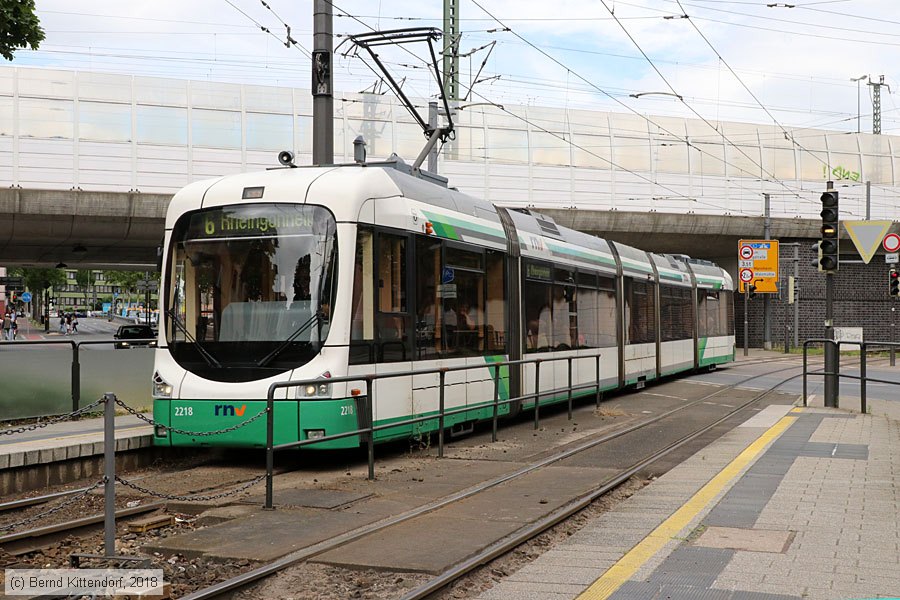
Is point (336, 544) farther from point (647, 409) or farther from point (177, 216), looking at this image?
point (647, 409)

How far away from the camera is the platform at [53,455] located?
387 inches

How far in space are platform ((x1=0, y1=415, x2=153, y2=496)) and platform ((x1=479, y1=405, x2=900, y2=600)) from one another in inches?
217

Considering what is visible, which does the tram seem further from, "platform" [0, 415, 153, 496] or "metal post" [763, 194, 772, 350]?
"metal post" [763, 194, 772, 350]

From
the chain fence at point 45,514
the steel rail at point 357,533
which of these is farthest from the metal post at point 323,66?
the chain fence at point 45,514

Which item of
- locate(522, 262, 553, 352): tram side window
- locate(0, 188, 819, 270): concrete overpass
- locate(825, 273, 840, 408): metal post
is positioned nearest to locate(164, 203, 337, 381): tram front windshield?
locate(522, 262, 553, 352): tram side window

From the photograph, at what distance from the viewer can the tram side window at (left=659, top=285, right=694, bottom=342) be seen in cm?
2359

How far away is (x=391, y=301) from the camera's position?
11109 millimetres

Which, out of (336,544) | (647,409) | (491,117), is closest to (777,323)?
(491,117)

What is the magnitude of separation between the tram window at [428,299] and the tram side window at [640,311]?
9355 millimetres

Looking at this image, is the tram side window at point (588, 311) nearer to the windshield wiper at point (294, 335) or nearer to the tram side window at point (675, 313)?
the tram side window at point (675, 313)

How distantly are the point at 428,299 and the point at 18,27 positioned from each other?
5.58 m

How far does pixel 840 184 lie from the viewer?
167 ft

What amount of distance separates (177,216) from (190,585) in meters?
6.08

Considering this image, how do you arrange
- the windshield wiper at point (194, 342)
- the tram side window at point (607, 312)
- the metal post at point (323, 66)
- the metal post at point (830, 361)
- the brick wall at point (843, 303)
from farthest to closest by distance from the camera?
1. the brick wall at point (843, 303)
2. the tram side window at point (607, 312)
3. the metal post at point (830, 361)
4. the metal post at point (323, 66)
5. the windshield wiper at point (194, 342)
